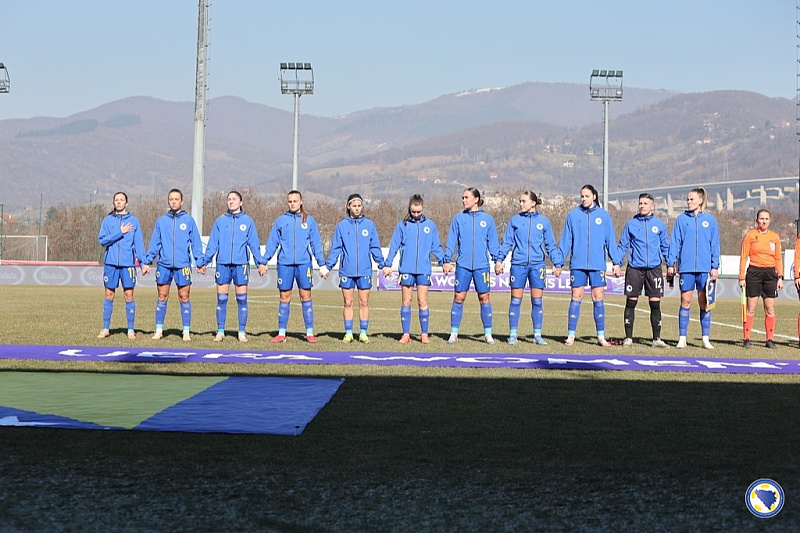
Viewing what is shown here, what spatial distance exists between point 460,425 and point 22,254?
4359cm

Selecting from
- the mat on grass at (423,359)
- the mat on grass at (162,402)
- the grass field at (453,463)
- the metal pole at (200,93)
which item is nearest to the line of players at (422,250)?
the mat on grass at (423,359)

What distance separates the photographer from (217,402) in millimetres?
8180

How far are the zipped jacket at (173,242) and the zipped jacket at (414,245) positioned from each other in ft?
8.51

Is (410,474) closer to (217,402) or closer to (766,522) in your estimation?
(766,522)

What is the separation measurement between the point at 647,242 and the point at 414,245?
3.05m

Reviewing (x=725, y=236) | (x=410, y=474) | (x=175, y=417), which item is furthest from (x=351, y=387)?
(x=725, y=236)

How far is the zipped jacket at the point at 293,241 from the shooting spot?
13.3m

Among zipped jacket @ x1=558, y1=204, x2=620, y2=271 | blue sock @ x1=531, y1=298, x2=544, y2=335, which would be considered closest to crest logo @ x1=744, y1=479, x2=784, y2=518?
zipped jacket @ x1=558, y1=204, x2=620, y2=271

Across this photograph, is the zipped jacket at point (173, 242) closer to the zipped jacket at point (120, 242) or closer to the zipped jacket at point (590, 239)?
the zipped jacket at point (120, 242)

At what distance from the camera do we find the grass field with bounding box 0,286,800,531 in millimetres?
4797

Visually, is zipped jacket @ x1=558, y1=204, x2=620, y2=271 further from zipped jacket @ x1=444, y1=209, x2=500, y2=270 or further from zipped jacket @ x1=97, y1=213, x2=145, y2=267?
zipped jacket @ x1=97, y1=213, x2=145, y2=267

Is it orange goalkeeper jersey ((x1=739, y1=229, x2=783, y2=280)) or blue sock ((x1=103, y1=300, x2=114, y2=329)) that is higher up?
orange goalkeeper jersey ((x1=739, y1=229, x2=783, y2=280))

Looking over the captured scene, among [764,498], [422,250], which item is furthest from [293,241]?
[764,498]

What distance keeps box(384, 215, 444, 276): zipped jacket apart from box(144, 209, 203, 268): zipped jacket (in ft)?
8.51
